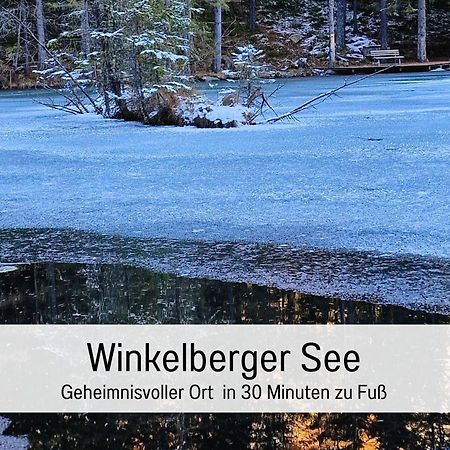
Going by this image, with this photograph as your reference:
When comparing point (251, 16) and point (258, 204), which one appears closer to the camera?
point (258, 204)

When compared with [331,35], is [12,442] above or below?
below

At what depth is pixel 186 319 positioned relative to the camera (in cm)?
376

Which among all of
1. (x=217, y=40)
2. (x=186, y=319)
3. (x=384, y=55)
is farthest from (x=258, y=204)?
(x=384, y=55)

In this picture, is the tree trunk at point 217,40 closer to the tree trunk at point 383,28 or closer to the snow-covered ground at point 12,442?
the tree trunk at point 383,28

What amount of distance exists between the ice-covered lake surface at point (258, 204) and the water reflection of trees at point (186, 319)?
250 millimetres

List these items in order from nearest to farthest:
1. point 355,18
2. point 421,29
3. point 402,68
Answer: point 402,68 → point 421,29 → point 355,18

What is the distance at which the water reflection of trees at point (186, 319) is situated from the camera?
2551 mm

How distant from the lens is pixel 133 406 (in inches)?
112

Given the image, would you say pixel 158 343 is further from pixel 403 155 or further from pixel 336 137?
pixel 336 137

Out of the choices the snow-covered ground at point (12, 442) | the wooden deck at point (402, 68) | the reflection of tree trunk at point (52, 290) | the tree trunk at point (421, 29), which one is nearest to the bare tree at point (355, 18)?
the tree trunk at point (421, 29)

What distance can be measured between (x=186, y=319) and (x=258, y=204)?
9.43ft

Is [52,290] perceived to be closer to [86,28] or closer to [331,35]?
[86,28]

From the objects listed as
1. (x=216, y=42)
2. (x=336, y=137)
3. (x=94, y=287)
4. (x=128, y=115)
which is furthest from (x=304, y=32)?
(x=94, y=287)

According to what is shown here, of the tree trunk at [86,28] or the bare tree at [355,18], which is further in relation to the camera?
the bare tree at [355,18]
